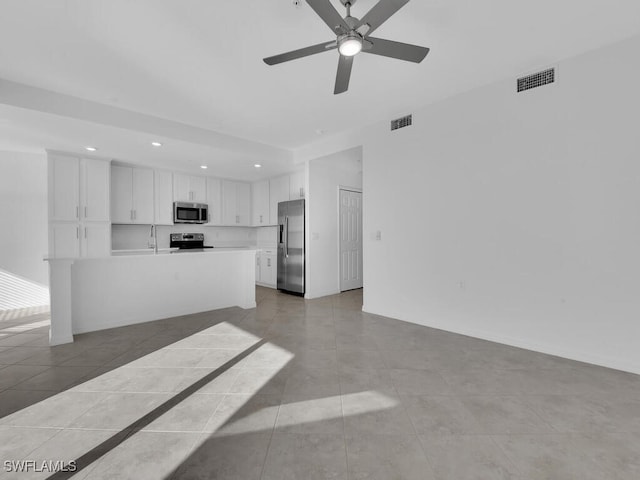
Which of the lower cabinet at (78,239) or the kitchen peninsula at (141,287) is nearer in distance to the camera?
the kitchen peninsula at (141,287)

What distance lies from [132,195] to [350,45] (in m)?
5.12

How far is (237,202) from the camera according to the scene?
6.89 m

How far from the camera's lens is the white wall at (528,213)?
2.50 m

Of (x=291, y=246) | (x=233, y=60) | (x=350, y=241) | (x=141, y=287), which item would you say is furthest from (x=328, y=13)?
(x=350, y=241)

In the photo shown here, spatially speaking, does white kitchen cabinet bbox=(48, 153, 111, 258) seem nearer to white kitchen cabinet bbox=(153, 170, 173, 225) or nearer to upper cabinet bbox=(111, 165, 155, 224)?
upper cabinet bbox=(111, 165, 155, 224)

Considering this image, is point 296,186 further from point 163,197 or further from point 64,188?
point 64,188

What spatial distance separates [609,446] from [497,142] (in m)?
2.69

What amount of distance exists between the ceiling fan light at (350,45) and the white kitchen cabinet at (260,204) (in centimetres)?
490

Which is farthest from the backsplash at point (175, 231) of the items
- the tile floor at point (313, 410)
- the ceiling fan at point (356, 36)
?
the ceiling fan at point (356, 36)

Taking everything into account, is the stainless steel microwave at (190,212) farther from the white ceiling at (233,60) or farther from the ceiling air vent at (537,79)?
the ceiling air vent at (537,79)

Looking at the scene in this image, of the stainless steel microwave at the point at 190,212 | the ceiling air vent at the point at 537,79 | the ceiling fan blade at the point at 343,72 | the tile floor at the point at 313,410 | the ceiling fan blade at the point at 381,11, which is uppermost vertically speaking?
the ceiling air vent at the point at 537,79

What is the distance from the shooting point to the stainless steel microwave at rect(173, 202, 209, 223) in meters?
5.85

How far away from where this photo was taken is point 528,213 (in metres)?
2.94

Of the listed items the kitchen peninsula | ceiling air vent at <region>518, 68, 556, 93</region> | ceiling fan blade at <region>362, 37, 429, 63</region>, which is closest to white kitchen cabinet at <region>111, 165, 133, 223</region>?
the kitchen peninsula
